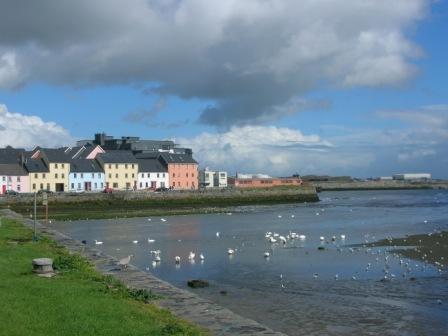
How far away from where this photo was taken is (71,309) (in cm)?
1084

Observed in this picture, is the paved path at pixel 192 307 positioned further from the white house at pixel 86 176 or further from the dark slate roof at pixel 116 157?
the dark slate roof at pixel 116 157

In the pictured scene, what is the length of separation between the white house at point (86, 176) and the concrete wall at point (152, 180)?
27.7ft

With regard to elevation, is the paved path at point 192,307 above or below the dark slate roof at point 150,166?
below

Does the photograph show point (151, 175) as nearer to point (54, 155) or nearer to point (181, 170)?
point (181, 170)

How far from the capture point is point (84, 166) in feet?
368

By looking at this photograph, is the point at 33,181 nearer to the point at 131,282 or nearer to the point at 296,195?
the point at 296,195

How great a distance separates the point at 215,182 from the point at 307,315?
126924 mm

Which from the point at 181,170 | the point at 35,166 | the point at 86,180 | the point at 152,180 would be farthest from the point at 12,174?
the point at 181,170

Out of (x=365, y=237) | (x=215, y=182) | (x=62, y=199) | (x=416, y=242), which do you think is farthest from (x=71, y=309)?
(x=215, y=182)

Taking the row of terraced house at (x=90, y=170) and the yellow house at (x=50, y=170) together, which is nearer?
the row of terraced house at (x=90, y=170)

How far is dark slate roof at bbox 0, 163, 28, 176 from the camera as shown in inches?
3900

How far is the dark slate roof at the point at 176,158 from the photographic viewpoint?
12606cm

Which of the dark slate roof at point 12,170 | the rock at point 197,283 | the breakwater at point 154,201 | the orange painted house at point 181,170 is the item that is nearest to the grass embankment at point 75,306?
the rock at point 197,283

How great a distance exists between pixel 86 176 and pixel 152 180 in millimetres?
15403
